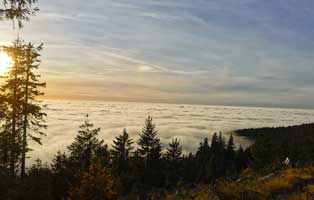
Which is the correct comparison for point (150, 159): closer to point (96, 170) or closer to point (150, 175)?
point (150, 175)

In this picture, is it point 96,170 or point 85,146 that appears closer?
point 96,170

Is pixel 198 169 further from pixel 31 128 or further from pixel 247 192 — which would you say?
pixel 247 192

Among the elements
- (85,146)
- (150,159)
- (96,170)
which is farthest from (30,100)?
(150,159)

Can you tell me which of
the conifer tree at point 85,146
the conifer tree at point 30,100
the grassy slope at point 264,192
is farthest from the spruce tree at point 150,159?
the grassy slope at point 264,192

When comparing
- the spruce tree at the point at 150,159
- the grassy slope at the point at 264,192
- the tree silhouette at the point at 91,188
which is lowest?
the spruce tree at the point at 150,159

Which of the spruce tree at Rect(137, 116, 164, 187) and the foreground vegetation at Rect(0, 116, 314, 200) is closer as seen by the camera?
the foreground vegetation at Rect(0, 116, 314, 200)

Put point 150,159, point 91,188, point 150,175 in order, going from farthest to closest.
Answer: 1. point 150,159
2. point 150,175
3. point 91,188

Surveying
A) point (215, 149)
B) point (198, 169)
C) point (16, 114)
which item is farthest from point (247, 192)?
point (215, 149)

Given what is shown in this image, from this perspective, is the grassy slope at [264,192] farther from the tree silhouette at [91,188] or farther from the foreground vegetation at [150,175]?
the tree silhouette at [91,188]

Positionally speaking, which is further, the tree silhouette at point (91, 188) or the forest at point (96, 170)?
the tree silhouette at point (91, 188)

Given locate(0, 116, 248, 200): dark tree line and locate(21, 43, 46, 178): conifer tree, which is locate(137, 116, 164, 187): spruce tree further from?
locate(21, 43, 46, 178): conifer tree

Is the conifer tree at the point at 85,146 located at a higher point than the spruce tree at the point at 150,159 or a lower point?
higher

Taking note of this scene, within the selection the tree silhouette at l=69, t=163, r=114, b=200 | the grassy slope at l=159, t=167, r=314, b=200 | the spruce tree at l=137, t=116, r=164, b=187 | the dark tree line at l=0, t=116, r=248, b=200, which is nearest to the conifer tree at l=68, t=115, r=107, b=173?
the dark tree line at l=0, t=116, r=248, b=200

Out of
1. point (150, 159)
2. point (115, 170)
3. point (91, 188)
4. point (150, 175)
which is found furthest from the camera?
point (150, 159)
